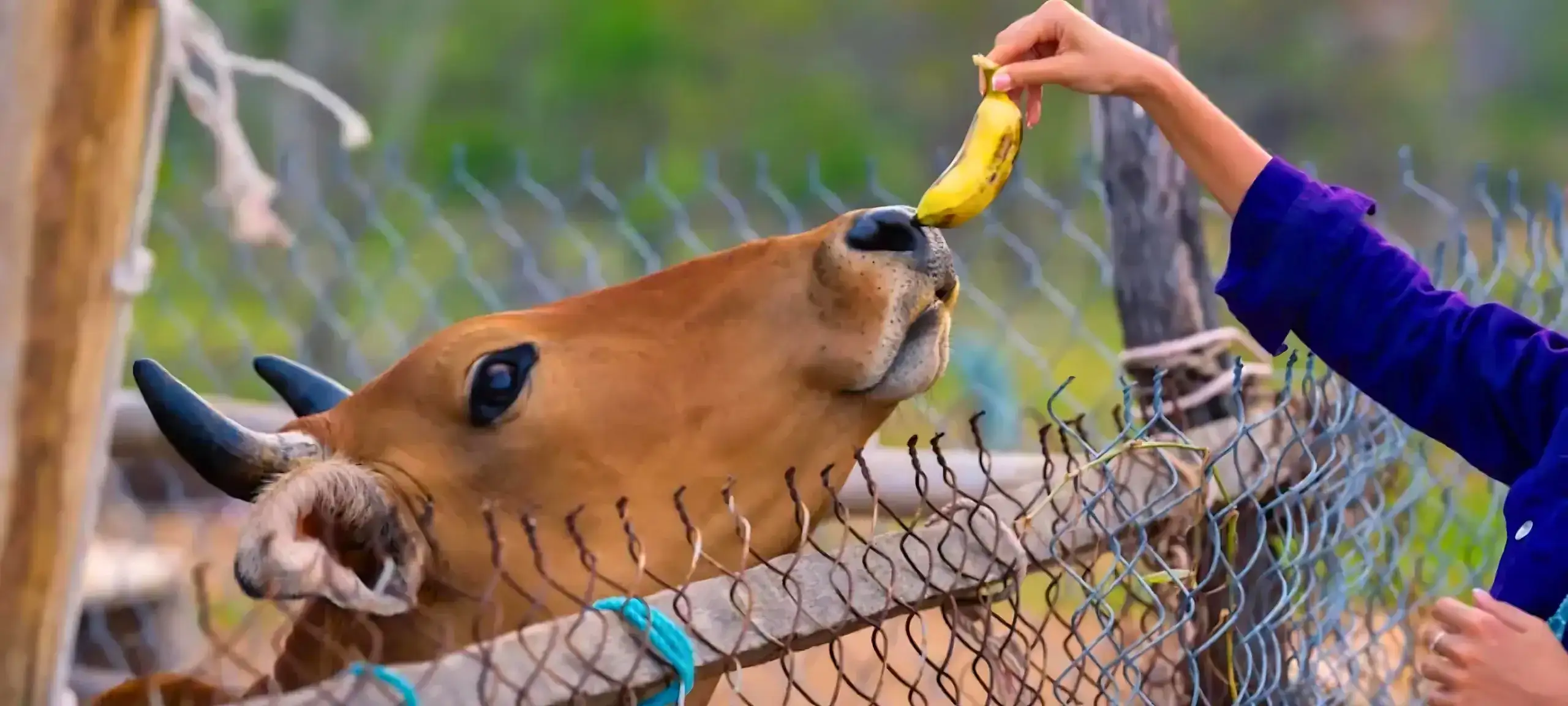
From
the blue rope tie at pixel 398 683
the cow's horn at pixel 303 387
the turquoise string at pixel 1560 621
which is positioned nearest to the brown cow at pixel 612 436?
the cow's horn at pixel 303 387

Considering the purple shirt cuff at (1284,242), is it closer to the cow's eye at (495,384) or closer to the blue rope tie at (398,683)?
the cow's eye at (495,384)

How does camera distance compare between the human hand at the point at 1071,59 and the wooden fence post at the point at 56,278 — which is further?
the human hand at the point at 1071,59

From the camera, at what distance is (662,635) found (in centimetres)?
132

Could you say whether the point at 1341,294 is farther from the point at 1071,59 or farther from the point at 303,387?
the point at 303,387

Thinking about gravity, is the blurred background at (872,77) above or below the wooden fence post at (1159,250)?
below

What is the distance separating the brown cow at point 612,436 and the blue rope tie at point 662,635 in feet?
1.42

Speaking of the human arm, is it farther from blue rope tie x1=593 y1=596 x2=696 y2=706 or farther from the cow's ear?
the cow's ear

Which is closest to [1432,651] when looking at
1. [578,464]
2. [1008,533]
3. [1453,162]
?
[1008,533]

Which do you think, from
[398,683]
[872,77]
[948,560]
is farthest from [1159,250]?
[872,77]

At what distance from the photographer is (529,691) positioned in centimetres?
124

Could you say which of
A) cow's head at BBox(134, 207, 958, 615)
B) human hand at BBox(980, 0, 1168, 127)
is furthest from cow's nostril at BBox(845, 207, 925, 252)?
human hand at BBox(980, 0, 1168, 127)

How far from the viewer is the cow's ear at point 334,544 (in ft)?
4.84

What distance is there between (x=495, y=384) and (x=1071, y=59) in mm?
772

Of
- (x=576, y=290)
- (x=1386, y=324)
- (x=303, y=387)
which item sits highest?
(x=1386, y=324)
